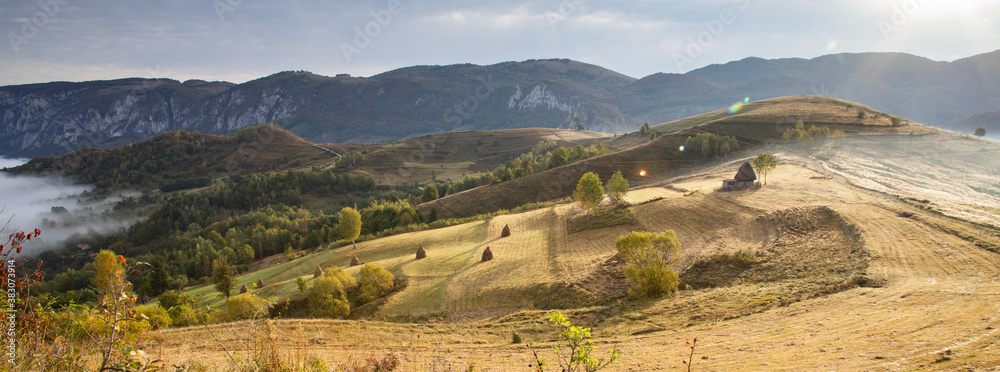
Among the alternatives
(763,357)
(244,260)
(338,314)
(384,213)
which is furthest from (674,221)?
(244,260)

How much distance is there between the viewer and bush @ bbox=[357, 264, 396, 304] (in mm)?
35000

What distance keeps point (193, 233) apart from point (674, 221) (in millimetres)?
105908

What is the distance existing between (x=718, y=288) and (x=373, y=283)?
26322 millimetres

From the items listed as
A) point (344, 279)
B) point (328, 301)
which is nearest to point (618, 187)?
point (344, 279)

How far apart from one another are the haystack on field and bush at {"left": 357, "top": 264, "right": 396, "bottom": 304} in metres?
1.99

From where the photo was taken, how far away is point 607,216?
49.8 m

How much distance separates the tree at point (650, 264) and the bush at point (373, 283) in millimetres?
20025

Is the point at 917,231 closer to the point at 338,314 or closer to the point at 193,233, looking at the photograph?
the point at 338,314

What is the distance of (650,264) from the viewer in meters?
27.0

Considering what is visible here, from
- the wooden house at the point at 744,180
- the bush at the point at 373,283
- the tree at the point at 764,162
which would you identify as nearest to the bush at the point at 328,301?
the bush at the point at 373,283

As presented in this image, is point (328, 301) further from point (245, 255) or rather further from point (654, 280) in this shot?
point (245, 255)

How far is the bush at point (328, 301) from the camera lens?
32719mm

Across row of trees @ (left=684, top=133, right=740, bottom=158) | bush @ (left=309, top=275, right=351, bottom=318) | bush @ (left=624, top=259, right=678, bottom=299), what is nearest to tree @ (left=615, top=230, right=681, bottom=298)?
bush @ (left=624, top=259, right=678, bottom=299)

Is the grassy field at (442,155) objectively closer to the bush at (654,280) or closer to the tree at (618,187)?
the tree at (618,187)
